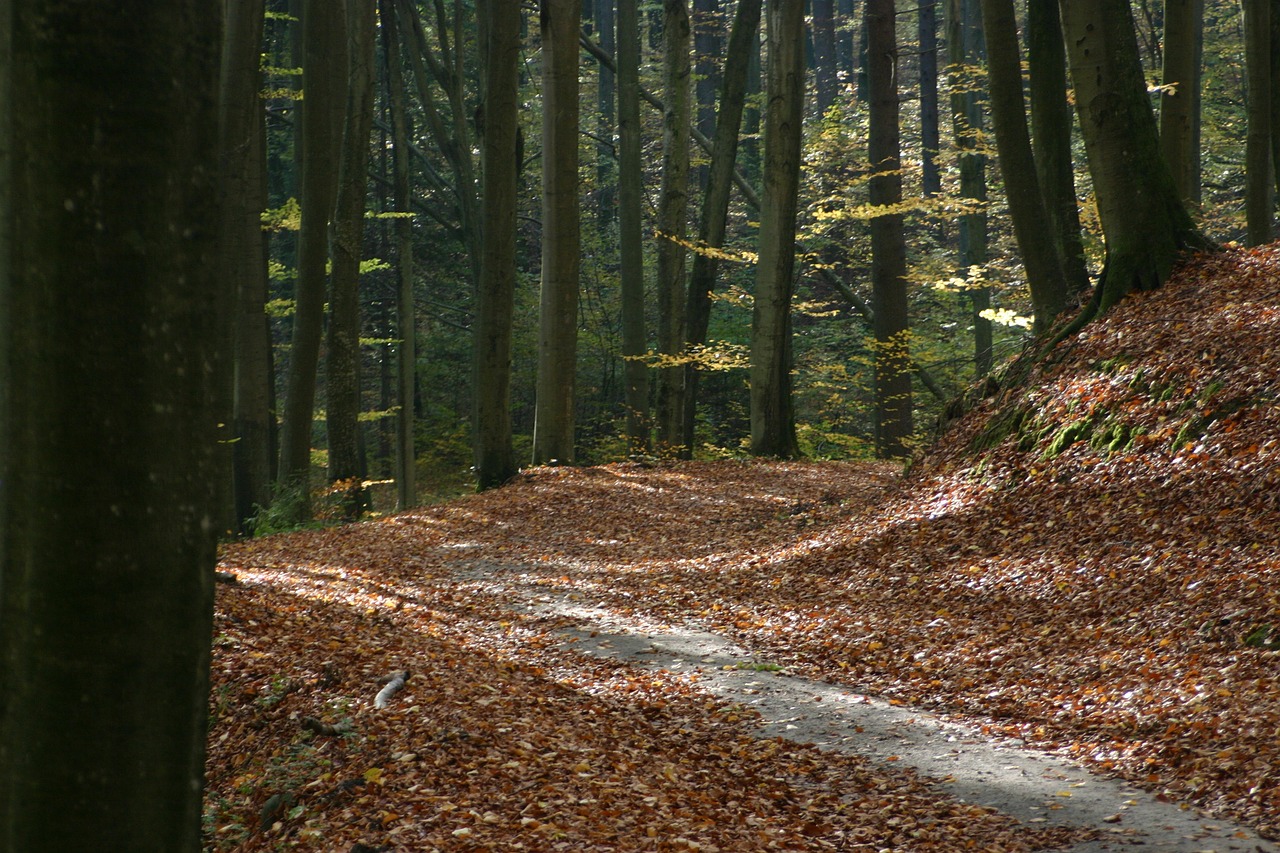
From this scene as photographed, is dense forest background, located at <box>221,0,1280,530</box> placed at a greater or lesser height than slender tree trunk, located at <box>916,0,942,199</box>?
lesser

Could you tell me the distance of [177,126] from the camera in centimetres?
251

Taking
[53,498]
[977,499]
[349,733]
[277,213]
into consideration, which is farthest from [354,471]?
[53,498]

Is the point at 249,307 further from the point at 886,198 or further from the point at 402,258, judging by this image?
the point at 886,198

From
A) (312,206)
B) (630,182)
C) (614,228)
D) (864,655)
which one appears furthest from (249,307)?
(614,228)

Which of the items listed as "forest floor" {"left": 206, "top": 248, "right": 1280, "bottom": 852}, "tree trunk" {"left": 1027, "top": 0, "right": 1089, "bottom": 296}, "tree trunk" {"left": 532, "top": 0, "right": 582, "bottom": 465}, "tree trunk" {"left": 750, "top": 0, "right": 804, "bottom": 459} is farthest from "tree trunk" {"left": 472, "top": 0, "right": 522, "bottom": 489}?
"tree trunk" {"left": 1027, "top": 0, "right": 1089, "bottom": 296}

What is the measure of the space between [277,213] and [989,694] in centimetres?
1351

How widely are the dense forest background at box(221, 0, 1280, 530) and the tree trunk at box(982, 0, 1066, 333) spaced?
0.05 m

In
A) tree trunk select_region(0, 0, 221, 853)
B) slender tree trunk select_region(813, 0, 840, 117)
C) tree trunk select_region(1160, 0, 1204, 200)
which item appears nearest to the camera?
tree trunk select_region(0, 0, 221, 853)

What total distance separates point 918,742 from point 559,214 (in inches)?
446

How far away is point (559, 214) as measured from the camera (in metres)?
15.5

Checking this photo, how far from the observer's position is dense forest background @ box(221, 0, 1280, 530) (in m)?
13.6

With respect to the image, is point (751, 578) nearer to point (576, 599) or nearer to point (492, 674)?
point (576, 599)

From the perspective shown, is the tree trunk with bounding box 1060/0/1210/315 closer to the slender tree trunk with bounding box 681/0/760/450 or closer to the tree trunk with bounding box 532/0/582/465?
the tree trunk with bounding box 532/0/582/465

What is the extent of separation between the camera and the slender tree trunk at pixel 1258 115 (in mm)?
13219
